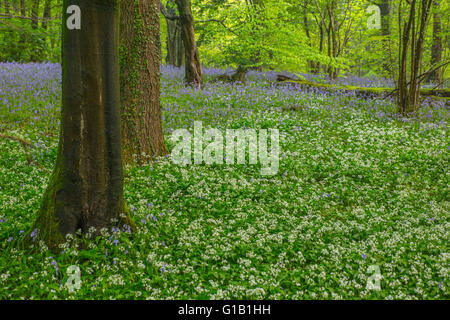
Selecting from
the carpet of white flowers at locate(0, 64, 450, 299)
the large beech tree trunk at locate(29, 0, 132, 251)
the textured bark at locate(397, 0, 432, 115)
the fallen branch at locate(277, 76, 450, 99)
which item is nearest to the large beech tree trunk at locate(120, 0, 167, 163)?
the carpet of white flowers at locate(0, 64, 450, 299)

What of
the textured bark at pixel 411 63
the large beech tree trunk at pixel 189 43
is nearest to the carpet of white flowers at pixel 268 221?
the textured bark at pixel 411 63

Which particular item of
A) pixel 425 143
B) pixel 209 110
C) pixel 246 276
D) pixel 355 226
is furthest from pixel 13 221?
pixel 425 143

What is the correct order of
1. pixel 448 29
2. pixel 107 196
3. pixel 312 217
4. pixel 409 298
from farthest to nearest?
pixel 448 29 < pixel 312 217 < pixel 107 196 < pixel 409 298

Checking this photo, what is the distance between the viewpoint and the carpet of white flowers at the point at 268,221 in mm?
3980

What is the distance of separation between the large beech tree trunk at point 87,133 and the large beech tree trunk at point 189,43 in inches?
430

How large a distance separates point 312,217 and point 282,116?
19.1ft

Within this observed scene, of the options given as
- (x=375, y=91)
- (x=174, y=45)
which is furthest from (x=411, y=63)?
(x=174, y=45)

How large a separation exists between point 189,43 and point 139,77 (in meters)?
8.24

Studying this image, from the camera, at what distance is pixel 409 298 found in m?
3.93

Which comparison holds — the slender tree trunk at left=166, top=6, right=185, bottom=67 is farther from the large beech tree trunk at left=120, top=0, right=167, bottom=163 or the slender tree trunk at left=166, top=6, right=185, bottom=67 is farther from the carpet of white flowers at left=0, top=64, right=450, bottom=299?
the large beech tree trunk at left=120, top=0, right=167, bottom=163

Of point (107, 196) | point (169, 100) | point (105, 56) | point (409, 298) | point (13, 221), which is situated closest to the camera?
point (409, 298)

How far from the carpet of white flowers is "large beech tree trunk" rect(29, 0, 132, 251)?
0.32 metres

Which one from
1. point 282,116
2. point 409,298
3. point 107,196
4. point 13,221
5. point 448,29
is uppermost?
point 448,29
